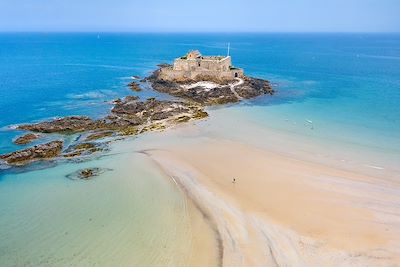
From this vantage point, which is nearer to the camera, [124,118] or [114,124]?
[114,124]

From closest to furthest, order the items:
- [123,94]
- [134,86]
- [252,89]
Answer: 1. [252,89]
2. [123,94]
3. [134,86]

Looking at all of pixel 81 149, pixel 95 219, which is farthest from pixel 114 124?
pixel 95 219

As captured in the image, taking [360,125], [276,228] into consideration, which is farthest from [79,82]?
[276,228]

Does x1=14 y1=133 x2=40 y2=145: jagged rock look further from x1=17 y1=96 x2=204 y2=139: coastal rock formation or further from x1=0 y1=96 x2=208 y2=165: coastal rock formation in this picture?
x1=17 y1=96 x2=204 y2=139: coastal rock formation

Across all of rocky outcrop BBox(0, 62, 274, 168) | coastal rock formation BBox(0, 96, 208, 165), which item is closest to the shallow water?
coastal rock formation BBox(0, 96, 208, 165)

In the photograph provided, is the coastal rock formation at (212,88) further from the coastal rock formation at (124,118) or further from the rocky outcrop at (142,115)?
the coastal rock formation at (124,118)

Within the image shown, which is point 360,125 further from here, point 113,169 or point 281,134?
point 113,169

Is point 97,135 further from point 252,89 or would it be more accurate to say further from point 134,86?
point 252,89
